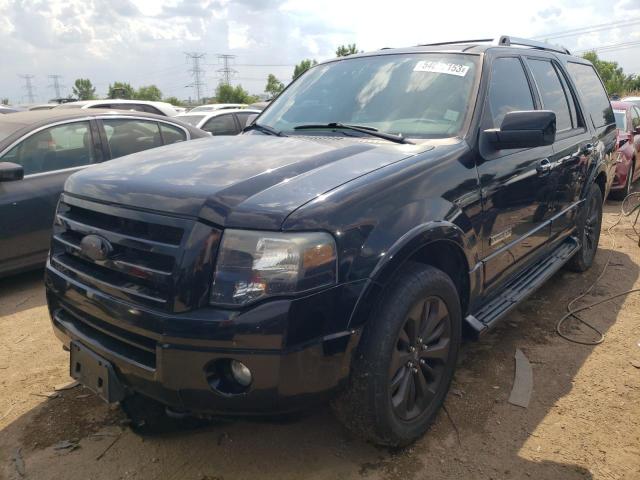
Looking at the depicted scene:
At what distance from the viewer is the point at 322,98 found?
3.50m

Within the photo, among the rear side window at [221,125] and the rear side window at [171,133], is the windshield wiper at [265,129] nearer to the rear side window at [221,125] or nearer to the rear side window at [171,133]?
the rear side window at [171,133]

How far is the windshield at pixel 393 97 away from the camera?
3010 millimetres

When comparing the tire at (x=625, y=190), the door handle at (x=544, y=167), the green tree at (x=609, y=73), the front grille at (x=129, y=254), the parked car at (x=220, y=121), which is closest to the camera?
the front grille at (x=129, y=254)

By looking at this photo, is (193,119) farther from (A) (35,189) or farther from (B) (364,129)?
(B) (364,129)

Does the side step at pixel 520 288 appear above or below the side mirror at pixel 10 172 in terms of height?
below

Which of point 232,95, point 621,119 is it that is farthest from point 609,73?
point 621,119

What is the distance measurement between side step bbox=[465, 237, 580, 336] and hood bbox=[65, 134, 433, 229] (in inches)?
41.5

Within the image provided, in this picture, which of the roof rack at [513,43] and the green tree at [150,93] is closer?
the roof rack at [513,43]

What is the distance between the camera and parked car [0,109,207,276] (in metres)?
4.50

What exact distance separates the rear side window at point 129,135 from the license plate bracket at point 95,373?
3.39m

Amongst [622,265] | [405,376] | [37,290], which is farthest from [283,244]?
[622,265]

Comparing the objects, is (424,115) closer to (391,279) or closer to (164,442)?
(391,279)

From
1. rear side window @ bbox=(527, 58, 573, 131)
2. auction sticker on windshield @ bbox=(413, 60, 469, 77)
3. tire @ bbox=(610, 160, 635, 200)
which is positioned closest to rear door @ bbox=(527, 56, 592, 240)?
rear side window @ bbox=(527, 58, 573, 131)

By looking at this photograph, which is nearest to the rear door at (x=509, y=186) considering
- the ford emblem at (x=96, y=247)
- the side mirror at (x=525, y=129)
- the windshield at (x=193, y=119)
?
the side mirror at (x=525, y=129)
